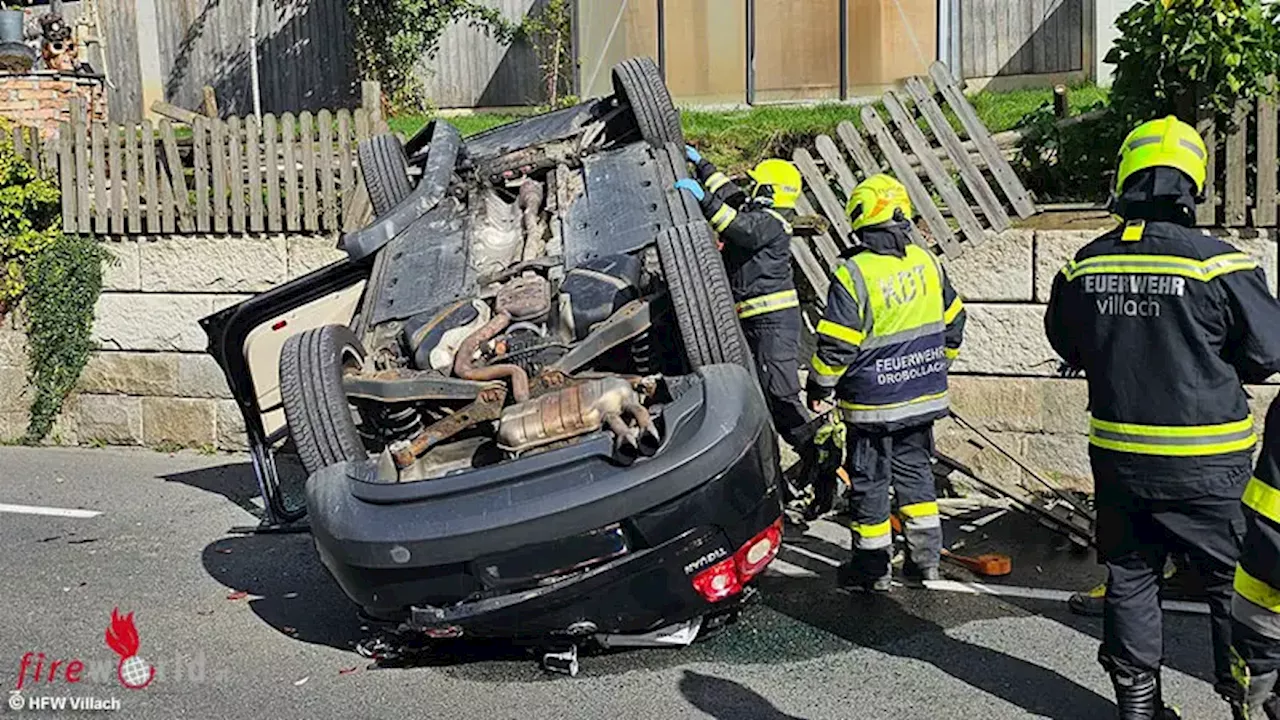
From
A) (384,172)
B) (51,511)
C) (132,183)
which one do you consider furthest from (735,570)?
(132,183)

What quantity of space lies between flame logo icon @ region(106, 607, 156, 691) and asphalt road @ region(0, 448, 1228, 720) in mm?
44

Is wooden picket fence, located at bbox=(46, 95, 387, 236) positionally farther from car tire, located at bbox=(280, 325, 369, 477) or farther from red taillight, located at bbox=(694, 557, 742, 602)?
red taillight, located at bbox=(694, 557, 742, 602)

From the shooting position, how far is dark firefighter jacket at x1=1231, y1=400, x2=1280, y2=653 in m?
2.98

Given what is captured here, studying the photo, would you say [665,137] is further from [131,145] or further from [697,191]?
[131,145]

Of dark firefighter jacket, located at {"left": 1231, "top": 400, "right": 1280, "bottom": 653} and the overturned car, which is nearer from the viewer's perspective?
dark firefighter jacket, located at {"left": 1231, "top": 400, "right": 1280, "bottom": 653}

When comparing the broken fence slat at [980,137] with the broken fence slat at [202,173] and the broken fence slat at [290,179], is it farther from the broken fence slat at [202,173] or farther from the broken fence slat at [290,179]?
the broken fence slat at [202,173]

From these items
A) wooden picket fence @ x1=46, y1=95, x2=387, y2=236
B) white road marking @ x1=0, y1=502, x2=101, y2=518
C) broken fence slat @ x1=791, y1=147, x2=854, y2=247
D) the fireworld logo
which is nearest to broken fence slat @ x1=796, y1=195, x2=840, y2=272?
broken fence slat @ x1=791, y1=147, x2=854, y2=247

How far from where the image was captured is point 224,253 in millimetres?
9258

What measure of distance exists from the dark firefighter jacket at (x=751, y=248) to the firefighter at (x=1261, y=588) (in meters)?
3.74

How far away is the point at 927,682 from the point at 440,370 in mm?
2189

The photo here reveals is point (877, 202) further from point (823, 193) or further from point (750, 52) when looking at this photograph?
point (750, 52)

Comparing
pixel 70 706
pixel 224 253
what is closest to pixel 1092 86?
pixel 224 253

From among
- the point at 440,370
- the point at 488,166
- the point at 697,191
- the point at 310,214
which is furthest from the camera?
the point at 310,214

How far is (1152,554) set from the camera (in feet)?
13.3
